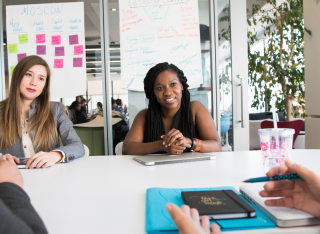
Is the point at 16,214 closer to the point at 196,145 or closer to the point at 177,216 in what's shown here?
the point at 177,216

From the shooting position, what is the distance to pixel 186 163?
1.16 metres

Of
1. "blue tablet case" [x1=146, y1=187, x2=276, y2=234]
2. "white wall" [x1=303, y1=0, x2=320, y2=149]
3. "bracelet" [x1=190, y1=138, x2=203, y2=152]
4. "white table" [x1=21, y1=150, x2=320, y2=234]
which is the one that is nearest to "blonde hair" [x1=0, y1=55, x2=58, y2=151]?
"white table" [x1=21, y1=150, x2=320, y2=234]

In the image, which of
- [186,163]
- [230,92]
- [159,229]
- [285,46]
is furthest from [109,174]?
[285,46]

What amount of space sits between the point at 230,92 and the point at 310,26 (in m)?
1.20

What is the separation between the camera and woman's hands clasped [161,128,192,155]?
4.21 feet

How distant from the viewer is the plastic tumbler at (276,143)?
32.1 inches

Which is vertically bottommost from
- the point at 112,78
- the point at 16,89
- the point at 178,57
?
the point at 16,89

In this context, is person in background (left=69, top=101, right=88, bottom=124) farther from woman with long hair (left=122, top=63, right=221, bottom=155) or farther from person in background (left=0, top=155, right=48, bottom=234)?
person in background (left=0, top=155, right=48, bottom=234)

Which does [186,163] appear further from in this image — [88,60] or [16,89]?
[88,60]

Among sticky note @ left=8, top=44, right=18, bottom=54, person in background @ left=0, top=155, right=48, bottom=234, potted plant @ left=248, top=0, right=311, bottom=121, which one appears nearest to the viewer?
person in background @ left=0, top=155, right=48, bottom=234

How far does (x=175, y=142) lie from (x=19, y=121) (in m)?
1.03

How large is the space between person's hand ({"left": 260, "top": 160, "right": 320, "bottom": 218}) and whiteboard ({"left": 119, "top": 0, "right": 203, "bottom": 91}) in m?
2.26

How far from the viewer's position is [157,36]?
2719 mm

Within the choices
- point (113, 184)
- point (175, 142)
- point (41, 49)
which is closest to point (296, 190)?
point (113, 184)
